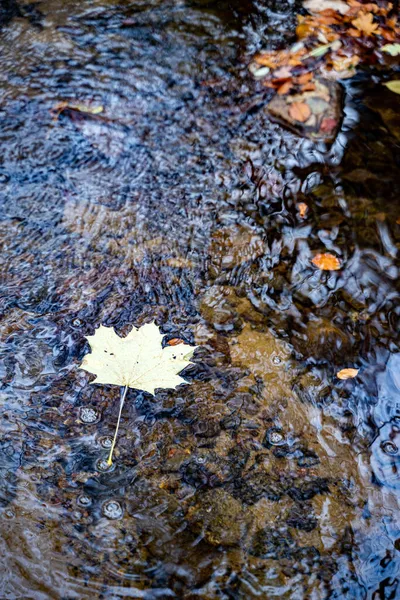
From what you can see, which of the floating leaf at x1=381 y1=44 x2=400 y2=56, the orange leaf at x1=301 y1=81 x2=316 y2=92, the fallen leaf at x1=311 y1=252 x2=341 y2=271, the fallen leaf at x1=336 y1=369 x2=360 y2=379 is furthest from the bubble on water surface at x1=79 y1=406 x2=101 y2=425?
the floating leaf at x1=381 y1=44 x2=400 y2=56

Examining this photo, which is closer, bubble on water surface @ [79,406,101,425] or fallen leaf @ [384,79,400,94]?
bubble on water surface @ [79,406,101,425]

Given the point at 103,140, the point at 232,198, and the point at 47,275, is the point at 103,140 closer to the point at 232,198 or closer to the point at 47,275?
the point at 232,198

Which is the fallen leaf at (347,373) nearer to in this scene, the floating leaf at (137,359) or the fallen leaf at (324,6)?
the floating leaf at (137,359)

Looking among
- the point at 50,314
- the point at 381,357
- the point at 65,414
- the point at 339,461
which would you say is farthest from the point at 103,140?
the point at 339,461

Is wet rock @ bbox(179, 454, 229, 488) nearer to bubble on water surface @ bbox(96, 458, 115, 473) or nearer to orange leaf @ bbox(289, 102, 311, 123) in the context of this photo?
bubble on water surface @ bbox(96, 458, 115, 473)


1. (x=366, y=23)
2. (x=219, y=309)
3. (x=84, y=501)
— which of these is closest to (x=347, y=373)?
(x=219, y=309)

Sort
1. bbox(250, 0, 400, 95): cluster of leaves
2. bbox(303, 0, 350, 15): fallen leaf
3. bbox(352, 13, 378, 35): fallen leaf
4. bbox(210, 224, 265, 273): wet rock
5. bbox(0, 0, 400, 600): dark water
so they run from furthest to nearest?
bbox(303, 0, 350, 15): fallen leaf < bbox(352, 13, 378, 35): fallen leaf < bbox(250, 0, 400, 95): cluster of leaves < bbox(210, 224, 265, 273): wet rock < bbox(0, 0, 400, 600): dark water
